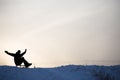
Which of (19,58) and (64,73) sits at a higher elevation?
(19,58)

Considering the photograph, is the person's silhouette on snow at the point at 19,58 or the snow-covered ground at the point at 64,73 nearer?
the snow-covered ground at the point at 64,73

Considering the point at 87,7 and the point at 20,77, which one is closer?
the point at 20,77

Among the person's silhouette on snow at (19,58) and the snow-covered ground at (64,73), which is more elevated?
the person's silhouette on snow at (19,58)

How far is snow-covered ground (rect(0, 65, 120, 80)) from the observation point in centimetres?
513

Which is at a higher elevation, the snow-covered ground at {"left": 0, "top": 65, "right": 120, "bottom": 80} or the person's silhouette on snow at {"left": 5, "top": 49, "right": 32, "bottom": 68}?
the person's silhouette on snow at {"left": 5, "top": 49, "right": 32, "bottom": 68}

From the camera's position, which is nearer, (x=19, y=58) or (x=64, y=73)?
(x=19, y=58)

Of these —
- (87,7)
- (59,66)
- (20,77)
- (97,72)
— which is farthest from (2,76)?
(87,7)

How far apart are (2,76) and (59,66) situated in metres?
1.67

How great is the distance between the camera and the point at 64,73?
5.70 metres

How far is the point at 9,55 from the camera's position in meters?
5.96

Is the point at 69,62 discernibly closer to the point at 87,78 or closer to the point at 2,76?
the point at 87,78

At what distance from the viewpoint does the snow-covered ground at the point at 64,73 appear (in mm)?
5133

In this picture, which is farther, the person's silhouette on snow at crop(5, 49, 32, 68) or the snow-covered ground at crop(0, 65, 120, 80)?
the person's silhouette on snow at crop(5, 49, 32, 68)

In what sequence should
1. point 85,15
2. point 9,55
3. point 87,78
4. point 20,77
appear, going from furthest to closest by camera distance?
point 85,15 < point 9,55 < point 87,78 < point 20,77
